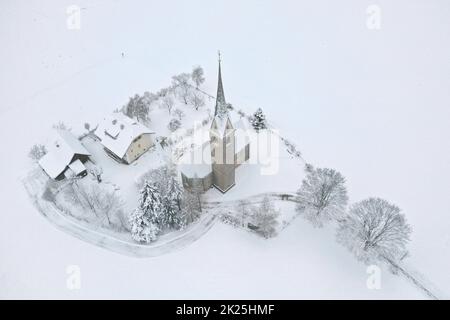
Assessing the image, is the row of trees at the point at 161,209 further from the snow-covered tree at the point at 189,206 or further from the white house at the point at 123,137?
the white house at the point at 123,137

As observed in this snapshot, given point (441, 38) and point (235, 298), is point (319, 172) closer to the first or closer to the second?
point (235, 298)

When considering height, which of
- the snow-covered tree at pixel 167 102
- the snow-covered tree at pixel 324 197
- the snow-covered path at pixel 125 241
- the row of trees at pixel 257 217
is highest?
the snow-covered tree at pixel 167 102

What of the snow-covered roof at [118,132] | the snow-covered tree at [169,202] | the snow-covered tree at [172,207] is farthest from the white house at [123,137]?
Result: the snow-covered tree at [172,207]

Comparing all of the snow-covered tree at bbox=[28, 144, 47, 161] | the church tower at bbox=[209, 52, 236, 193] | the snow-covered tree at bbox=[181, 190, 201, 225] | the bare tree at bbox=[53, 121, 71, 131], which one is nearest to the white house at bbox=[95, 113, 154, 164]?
the bare tree at bbox=[53, 121, 71, 131]

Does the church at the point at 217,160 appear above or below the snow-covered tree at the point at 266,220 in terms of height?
above

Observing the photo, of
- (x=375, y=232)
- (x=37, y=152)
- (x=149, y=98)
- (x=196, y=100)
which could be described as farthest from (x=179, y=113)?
(x=375, y=232)
